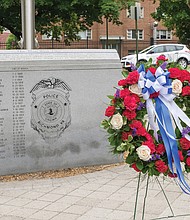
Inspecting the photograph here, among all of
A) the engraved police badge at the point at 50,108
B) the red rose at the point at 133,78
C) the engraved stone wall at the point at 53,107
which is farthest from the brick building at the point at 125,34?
the red rose at the point at 133,78

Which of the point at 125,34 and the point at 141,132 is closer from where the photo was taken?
the point at 141,132

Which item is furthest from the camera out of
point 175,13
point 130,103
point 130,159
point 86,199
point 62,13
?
point 175,13

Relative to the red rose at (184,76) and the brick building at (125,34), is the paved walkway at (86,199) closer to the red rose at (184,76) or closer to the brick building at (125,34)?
the red rose at (184,76)

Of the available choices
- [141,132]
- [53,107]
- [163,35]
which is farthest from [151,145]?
[163,35]

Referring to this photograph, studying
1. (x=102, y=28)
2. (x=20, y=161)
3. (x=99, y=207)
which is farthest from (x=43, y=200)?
(x=102, y=28)

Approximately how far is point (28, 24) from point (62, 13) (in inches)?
656

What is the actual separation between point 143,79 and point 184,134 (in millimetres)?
530

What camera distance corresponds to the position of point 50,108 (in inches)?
260

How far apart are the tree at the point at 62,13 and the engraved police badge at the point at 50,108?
1655 centimetres

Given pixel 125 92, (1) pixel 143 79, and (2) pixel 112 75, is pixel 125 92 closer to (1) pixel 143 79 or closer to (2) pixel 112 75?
(1) pixel 143 79

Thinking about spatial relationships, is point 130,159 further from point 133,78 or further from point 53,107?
point 53,107

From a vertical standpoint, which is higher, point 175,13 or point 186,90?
point 175,13

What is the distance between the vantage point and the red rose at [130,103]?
11.6 feet

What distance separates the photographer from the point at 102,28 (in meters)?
46.7
